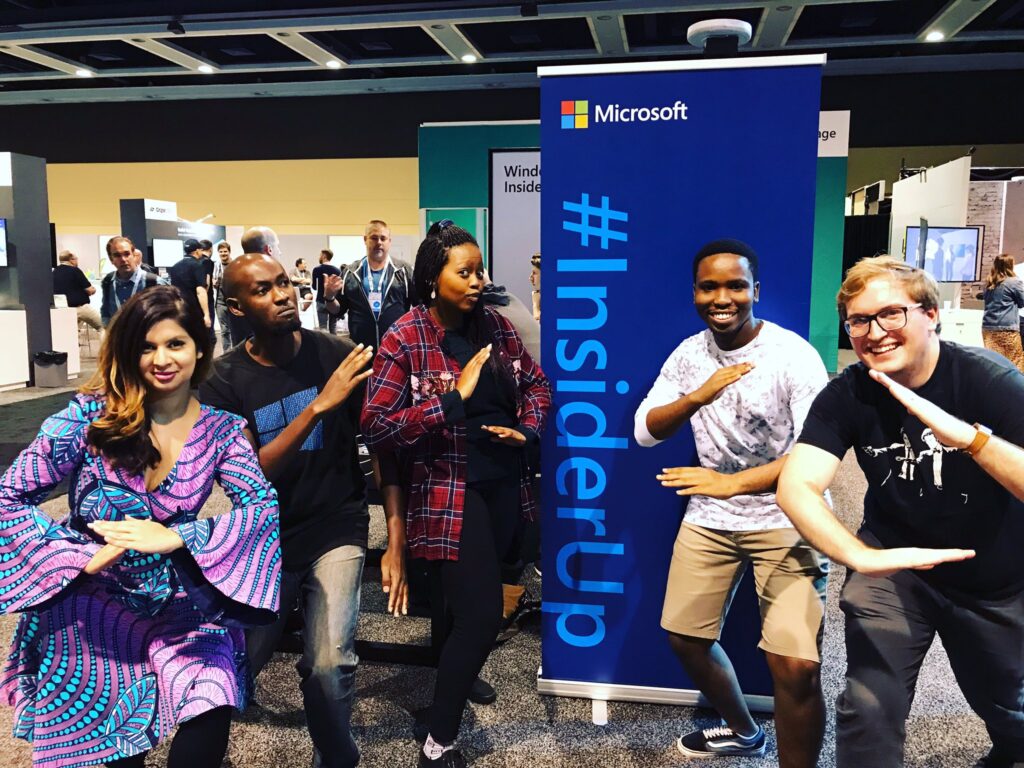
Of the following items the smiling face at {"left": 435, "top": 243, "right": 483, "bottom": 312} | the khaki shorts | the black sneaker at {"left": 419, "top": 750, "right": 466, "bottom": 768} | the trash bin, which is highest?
the smiling face at {"left": 435, "top": 243, "right": 483, "bottom": 312}

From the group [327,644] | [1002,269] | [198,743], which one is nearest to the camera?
[198,743]

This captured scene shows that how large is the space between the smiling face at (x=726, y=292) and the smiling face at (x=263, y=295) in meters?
1.04

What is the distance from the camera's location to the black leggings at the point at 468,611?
2059 mm

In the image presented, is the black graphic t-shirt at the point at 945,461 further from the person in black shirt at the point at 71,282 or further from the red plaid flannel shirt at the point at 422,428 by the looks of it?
the person in black shirt at the point at 71,282

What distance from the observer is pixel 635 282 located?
2.42m

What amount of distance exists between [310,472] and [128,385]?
1.74 ft

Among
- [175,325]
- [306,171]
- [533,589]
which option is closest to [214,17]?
[306,171]

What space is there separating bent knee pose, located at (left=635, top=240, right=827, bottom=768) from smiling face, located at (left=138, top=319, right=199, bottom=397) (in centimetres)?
112

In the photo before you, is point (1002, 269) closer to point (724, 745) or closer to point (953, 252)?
point (953, 252)

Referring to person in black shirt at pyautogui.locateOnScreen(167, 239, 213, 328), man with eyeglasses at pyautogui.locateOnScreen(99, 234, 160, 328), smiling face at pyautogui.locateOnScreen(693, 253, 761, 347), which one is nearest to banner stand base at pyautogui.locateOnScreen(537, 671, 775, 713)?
smiling face at pyautogui.locateOnScreen(693, 253, 761, 347)

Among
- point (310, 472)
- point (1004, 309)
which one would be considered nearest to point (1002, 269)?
point (1004, 309)

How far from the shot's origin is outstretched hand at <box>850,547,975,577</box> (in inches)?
56.7

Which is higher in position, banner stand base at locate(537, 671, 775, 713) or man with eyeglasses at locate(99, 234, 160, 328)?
man with eyeglasses at locate(99, 234, 160, 328)

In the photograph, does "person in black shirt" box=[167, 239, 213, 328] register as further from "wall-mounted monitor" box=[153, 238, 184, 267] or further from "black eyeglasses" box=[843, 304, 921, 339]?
"wall-mounted monitor" box=[153, 238, 184, 267]
